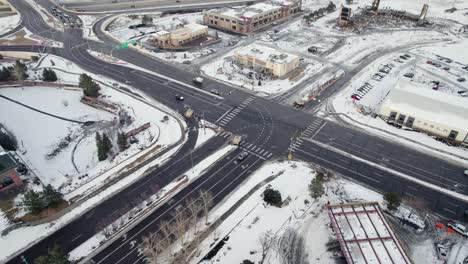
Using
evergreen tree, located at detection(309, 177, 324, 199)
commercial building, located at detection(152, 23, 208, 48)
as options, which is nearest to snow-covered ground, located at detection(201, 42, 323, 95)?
commercial building, located at detection(152, 23, 208, 48)

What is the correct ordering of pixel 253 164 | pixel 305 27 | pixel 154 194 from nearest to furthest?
pixel 154 194 < pixel 253 164 < pixel 305 27

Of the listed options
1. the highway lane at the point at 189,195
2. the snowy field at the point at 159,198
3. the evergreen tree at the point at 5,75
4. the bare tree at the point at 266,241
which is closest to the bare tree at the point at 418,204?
the bare tree at the point at 266,241

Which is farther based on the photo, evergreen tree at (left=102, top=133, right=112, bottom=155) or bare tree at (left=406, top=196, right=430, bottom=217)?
evergreen tree at (left=102, top=133, right=112, bottom=155)

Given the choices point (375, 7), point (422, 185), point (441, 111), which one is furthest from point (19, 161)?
point (375, 7)

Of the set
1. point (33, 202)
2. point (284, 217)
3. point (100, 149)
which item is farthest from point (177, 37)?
point (284, 217)

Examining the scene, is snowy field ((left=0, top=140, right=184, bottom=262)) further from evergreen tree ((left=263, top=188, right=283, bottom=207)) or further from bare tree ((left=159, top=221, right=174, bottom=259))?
evergreen tree ((left=263, top=188, right=283, bottom=207))

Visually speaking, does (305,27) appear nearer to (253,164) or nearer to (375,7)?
(375,7)
